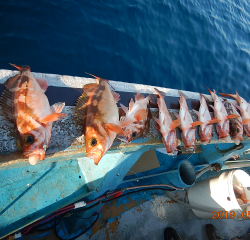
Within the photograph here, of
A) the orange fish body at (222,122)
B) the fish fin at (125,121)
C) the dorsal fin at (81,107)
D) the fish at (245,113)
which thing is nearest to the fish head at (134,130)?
the fish fin at (125,121)

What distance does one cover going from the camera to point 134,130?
2.45 metres

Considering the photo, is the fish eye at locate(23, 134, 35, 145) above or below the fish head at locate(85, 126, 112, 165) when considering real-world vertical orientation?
above

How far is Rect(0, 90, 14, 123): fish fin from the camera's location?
184 cm

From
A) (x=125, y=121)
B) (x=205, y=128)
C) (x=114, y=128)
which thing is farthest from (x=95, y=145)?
(x=205, y=128)

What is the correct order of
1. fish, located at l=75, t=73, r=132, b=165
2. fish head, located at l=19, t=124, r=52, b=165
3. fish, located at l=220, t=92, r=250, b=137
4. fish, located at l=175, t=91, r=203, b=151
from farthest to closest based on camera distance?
fish, located at l=220, t=92, r=250, b=137 < fish, located at l=175, t=91, r=203, b=151 < fish, located at l=75, t=73, r=132, b=165 < fish head, located at l=19, t=124, r=52, b=165

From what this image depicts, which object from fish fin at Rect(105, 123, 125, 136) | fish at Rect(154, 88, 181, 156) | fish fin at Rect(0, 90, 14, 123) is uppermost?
fish fin at Rect(0, 90, 14, 123)

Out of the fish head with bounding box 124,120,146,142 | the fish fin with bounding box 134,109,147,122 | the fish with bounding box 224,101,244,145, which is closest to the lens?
the fish head with bounding box 124,120,146,142

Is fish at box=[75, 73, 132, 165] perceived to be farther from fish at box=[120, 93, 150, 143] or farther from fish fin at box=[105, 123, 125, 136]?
fish at box=[120, 93, 150, 143]

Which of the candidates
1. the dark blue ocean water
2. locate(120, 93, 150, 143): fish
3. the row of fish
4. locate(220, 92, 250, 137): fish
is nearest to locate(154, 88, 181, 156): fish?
the row of fish

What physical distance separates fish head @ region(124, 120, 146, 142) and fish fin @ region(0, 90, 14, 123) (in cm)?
137

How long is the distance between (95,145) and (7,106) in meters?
1.05

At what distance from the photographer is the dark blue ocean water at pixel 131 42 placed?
15.8ft

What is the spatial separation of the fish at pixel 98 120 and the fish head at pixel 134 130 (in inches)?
5.5

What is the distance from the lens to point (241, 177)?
3.63m
